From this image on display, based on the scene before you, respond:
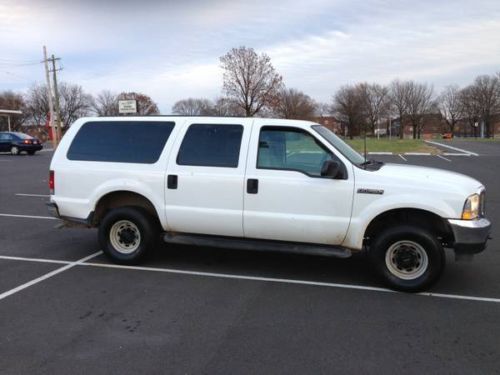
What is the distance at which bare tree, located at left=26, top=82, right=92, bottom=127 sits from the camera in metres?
84.9

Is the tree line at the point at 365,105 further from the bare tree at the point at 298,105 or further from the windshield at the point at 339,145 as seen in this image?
the windshield at the point at 339,145

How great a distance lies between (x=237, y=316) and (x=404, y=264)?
204 centimetres

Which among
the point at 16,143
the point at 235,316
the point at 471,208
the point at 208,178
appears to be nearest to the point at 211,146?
A: the point at 208,178

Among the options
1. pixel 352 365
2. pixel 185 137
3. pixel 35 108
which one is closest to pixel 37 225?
pixel 185 137

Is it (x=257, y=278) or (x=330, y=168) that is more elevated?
(x=330, y=168)

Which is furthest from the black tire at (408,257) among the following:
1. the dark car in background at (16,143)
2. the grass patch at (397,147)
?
the dark car in background at (16,143)

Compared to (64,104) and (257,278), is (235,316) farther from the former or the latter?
(64,104)

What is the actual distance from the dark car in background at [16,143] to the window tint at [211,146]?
28.7 meters

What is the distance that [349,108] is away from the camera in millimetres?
96250

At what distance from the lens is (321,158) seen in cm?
537

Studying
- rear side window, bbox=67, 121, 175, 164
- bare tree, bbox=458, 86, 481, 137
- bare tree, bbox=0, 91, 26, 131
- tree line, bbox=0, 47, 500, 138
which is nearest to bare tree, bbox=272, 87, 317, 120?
tree line, bbox=0, 47, 500, 138

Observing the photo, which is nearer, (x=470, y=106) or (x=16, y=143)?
(x=16, y=143)

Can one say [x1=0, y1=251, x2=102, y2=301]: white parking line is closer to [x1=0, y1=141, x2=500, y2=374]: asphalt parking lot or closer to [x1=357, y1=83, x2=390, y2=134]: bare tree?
[x1=0, y1=141, x2=500, y2=374]: asphalt parking lot

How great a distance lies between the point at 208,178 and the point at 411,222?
2452 mm
